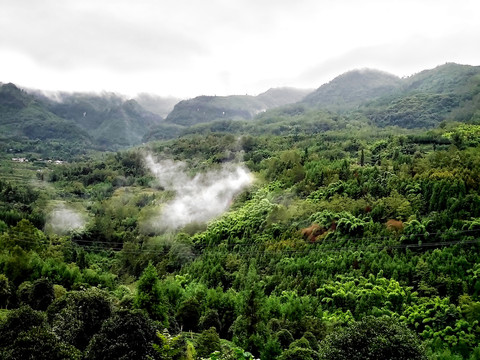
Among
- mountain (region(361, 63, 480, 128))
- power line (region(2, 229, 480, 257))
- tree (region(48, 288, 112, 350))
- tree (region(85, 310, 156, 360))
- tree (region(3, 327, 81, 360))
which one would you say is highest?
mountain (region(361, 63, 480, 128))

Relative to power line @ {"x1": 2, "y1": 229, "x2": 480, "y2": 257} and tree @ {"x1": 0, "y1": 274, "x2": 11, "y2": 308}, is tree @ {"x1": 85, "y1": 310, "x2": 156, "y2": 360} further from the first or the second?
power line @ {"x1": 2, "y1": 229, "x2": 480, "y2": 257}

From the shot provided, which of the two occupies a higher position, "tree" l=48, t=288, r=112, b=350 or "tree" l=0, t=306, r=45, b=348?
"tree" l=0, t=306, r=45, b=348

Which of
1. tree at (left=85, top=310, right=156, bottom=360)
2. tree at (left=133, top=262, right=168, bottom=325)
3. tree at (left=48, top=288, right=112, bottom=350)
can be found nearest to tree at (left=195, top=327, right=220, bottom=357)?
tree at (left=85, top=310, right=156, bottom=360)

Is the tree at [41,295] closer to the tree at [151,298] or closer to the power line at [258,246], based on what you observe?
the tree at [151,298]

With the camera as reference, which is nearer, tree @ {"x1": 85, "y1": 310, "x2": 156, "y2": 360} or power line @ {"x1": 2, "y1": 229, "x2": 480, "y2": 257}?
tree @ {"x1": 85, "y1": 310, "x2": 156, "y2": 360}

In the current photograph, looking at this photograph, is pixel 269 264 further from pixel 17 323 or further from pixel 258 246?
pixel 17 323

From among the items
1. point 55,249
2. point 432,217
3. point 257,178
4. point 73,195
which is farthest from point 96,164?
point 432,217


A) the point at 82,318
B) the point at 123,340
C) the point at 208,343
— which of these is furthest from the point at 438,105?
the point at 123,340

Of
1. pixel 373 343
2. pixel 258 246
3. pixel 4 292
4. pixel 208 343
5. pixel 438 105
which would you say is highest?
pixel 438 105
